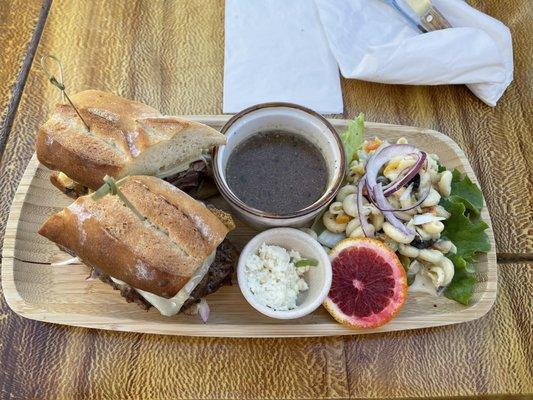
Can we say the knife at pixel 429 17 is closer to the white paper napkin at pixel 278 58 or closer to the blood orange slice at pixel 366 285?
the white paper napkin at pixel 278 58

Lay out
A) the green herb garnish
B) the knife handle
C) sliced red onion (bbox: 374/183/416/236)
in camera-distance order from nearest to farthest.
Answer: the green herb garnish, sliced red onion (bbox: 374/183/416/236), the knife handle

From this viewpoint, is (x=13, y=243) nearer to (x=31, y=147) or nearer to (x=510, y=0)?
(x=31, y=147)

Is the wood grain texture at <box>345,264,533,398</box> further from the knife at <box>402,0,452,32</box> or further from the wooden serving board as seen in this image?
the knife at <box>402,0,452,32</box>

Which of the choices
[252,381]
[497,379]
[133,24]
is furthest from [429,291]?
[133,24]

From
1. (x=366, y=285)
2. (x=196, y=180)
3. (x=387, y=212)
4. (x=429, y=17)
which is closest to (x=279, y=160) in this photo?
(x=196, y=180)

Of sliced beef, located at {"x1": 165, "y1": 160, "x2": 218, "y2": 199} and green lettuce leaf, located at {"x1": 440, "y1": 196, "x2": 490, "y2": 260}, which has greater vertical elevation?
sliced beef, located at {"x1": 165, "y1": 160, "x2": 218, "y2": 199}

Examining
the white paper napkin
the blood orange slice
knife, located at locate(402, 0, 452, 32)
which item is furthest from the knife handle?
the blood orange slice
